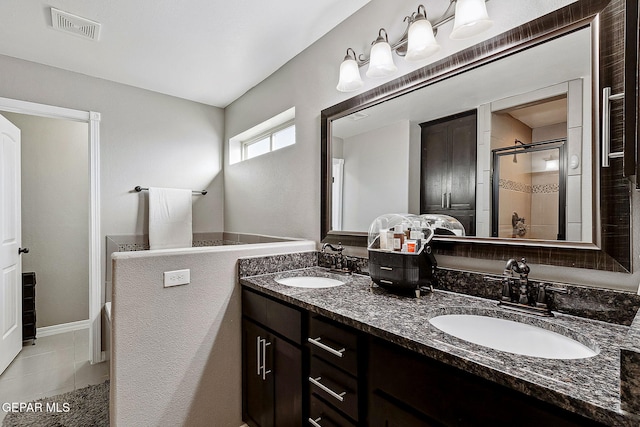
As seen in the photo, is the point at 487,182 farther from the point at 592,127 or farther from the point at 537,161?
the point at 592,127

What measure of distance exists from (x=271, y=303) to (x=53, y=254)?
3.05m

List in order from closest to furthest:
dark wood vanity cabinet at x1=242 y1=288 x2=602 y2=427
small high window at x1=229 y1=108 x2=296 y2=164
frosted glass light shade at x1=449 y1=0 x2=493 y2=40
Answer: dark wood vanity cabinet at x1=242 y1=288 x2=602 y2=427 → frosted glass light shade at x1=449 y1=0 x2=493 y2=40 → small high window at x1=229 y1=108 x2=296 y2=164

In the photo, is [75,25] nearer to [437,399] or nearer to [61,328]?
[437,399]

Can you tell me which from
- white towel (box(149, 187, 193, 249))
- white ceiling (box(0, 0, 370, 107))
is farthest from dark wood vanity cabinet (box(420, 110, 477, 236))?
white towel (box(149, 187, 193, 249))

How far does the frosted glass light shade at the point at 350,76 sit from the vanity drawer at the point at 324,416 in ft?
5.23

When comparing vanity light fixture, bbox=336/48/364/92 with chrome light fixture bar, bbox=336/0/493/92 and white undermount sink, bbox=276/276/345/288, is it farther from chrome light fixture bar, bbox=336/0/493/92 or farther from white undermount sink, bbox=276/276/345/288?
white undermount sink, bbox=276/276/345/288

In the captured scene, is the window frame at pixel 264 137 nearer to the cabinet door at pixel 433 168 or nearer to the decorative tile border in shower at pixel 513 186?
the cabinet door at pixel 433 168

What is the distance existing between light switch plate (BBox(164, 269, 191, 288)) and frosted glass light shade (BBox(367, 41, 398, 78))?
57.1 inches

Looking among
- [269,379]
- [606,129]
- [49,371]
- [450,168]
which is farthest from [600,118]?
[49,371]

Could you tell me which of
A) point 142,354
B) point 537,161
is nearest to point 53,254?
point 142,354

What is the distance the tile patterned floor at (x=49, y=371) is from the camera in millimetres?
2160

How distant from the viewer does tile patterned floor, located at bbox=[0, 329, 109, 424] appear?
2.16 metres

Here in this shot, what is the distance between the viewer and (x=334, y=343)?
3.88ft

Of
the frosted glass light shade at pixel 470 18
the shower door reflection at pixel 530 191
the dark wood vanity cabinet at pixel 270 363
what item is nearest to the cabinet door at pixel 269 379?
the dark wood vanity cabinet at pixel 270 363
